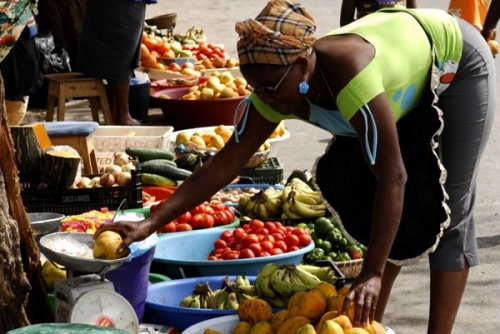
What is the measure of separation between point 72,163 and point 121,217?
4.41 feet

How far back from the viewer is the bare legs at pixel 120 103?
8.14 metres

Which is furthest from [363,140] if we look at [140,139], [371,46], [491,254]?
[140,139]

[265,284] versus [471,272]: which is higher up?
[265,284]

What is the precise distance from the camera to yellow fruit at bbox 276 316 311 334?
133 inches

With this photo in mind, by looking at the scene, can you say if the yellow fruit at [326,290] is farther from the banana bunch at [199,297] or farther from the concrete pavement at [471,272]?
the concrete pavement at [471,272]

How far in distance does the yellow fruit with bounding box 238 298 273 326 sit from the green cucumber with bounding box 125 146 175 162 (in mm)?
2697

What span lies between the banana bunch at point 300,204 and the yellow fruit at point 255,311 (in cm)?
179

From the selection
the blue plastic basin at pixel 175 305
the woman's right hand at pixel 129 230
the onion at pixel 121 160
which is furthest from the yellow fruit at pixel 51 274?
the onion at pixel 121 160

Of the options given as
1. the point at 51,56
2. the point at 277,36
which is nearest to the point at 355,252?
the point at 277,36

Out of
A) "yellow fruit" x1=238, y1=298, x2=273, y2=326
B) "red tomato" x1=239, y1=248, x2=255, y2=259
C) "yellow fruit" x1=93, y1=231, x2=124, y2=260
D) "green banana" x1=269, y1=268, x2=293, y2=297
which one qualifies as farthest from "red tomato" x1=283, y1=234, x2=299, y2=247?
"yellow fruit" x1=93, y1=231, x2=124, y2=260

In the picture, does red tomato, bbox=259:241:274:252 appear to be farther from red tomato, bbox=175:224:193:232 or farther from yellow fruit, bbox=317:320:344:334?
yellow fruit, bbox=317:320:344:334

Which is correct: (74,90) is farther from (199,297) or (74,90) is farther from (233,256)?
(199,297)

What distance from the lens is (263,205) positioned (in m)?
5.46

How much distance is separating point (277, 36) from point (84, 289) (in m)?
1.15
